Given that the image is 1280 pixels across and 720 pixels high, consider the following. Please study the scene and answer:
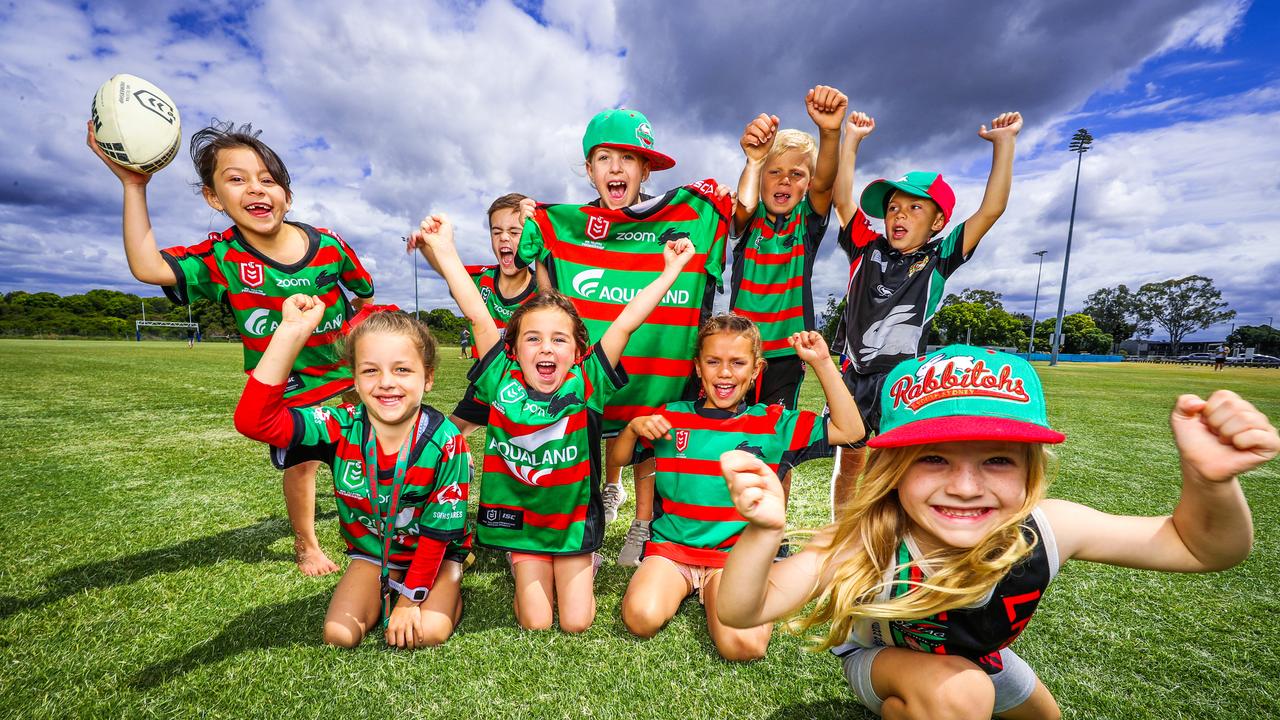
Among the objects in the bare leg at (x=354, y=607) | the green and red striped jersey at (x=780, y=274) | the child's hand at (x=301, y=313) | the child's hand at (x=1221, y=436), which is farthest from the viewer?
the green and red striped jersey at (x=780, y=274)

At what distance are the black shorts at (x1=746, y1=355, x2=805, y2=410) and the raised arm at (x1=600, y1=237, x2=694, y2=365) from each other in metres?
1.01

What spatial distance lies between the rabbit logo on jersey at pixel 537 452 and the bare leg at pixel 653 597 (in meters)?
0.74

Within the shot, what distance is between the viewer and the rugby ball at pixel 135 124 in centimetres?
279

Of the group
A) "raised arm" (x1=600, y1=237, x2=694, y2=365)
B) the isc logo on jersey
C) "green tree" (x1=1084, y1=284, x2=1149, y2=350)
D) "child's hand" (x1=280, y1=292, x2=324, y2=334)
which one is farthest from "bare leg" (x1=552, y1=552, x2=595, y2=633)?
"green tree" (x1=1084, y1=284, x2=1149, y2=350)

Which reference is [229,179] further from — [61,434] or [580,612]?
[61,434]

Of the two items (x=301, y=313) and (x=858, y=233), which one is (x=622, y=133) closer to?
(x=858, y=233)

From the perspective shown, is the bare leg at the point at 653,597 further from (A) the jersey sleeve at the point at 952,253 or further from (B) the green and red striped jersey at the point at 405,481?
(A) the jersey sleeve at the point at 952,253

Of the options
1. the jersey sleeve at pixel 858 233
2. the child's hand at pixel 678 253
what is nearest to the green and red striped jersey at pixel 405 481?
the child's hand at pixel 678 253

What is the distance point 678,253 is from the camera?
3070 mm

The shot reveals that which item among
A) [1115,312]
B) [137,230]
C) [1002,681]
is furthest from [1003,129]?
[1115,312]

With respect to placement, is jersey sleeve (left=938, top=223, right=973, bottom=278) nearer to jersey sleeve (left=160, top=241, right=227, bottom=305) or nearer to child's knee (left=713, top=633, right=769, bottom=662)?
child's knee (left=713, top=633, right=769, bottom=662)

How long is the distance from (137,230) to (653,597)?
3.36 meters

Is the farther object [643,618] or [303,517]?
[303,517]

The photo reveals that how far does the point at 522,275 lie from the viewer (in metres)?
4.36
